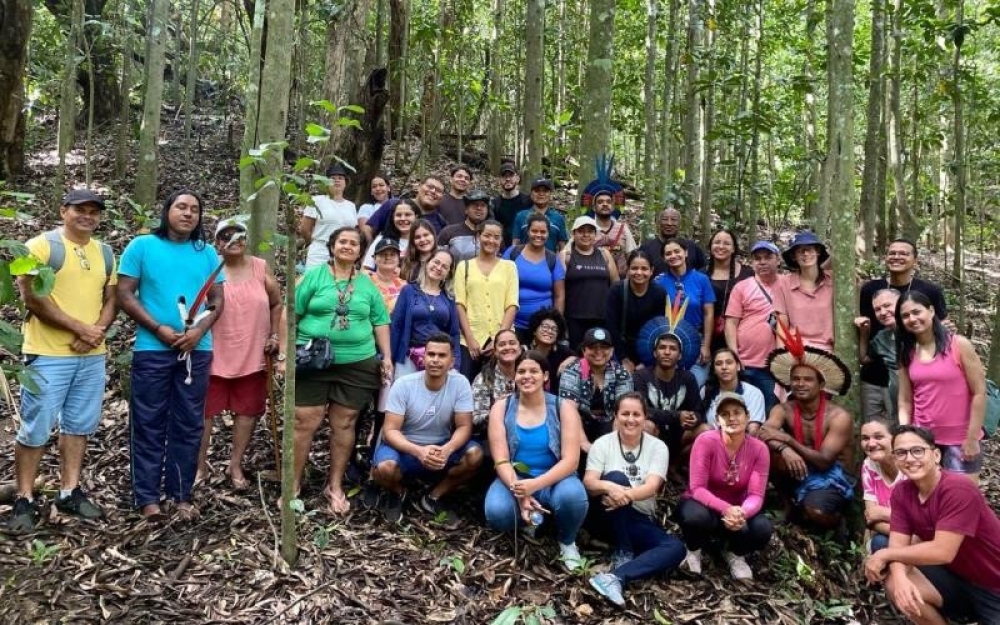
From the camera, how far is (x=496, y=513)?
470 centimetres

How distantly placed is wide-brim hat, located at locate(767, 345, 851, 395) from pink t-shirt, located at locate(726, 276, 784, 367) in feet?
1.21

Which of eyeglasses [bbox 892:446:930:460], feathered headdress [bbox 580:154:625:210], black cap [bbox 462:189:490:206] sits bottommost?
eyeglasses [bbox 892:446:930:460]

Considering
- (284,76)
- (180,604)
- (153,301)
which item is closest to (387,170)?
(284,76)

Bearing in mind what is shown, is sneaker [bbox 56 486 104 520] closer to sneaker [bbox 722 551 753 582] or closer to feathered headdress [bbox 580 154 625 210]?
sneaker [bbox 722 551 753 582]

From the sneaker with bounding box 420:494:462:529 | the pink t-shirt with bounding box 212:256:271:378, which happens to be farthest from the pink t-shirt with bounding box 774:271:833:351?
the pink t-shirt with bounding box 212:256:271:378

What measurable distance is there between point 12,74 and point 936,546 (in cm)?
1305

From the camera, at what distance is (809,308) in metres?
5.78

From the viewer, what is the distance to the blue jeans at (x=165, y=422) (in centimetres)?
448

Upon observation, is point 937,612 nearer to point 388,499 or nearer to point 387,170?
point 388,499

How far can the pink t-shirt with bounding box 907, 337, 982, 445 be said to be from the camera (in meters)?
4.73

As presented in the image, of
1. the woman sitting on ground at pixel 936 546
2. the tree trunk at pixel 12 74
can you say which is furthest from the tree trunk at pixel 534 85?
the tree trunk at pixel 12 74

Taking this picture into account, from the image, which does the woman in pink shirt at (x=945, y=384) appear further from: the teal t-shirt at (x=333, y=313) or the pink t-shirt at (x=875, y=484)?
the teal t-shirt at (x=333, y=313)

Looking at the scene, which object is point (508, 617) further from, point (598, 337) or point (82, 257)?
point (82, 257)

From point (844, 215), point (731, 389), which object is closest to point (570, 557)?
point (731, 389)
